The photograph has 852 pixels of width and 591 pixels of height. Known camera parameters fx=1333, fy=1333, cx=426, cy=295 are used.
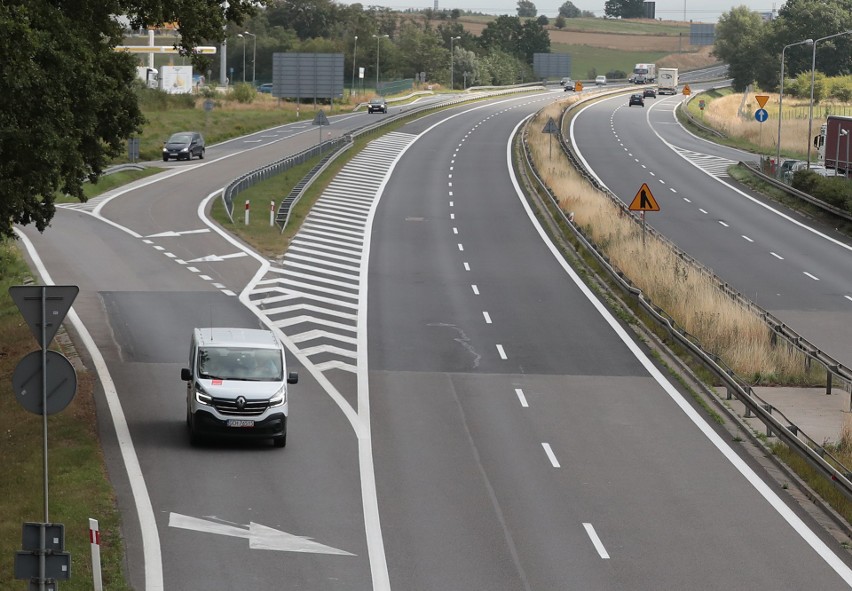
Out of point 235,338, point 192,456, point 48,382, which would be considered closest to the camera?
point 48,382

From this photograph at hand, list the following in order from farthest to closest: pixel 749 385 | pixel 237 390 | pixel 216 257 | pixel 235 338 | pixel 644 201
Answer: pixel 216 257 → pixel 644 201 → pixel 749 385 → pixel 235 338 → pixel 237 390

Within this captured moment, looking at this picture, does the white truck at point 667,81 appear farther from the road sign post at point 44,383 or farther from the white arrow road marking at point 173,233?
the road sign post at point 44,383

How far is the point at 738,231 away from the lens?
47562 mm

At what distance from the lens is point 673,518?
17.7m

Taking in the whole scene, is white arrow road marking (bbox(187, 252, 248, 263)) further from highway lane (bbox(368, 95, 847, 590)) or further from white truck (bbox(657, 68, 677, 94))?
white truck (bbox(657, 68, 677, 94))

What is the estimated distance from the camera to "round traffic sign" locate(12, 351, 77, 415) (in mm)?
12508

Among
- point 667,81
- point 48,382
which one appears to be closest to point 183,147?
point 48,382

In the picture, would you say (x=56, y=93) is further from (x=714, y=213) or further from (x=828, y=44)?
(x=828, y=44)

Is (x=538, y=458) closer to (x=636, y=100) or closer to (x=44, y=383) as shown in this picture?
(x=44, y=383)

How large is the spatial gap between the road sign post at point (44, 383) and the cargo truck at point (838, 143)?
150ft

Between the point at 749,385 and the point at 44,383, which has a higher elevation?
the point at 44,383

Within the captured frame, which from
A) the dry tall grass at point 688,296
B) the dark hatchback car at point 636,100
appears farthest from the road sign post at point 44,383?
the dark hatchback car at point 636,100

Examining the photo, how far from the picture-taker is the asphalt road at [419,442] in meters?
15.9

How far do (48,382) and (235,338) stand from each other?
9199mm
